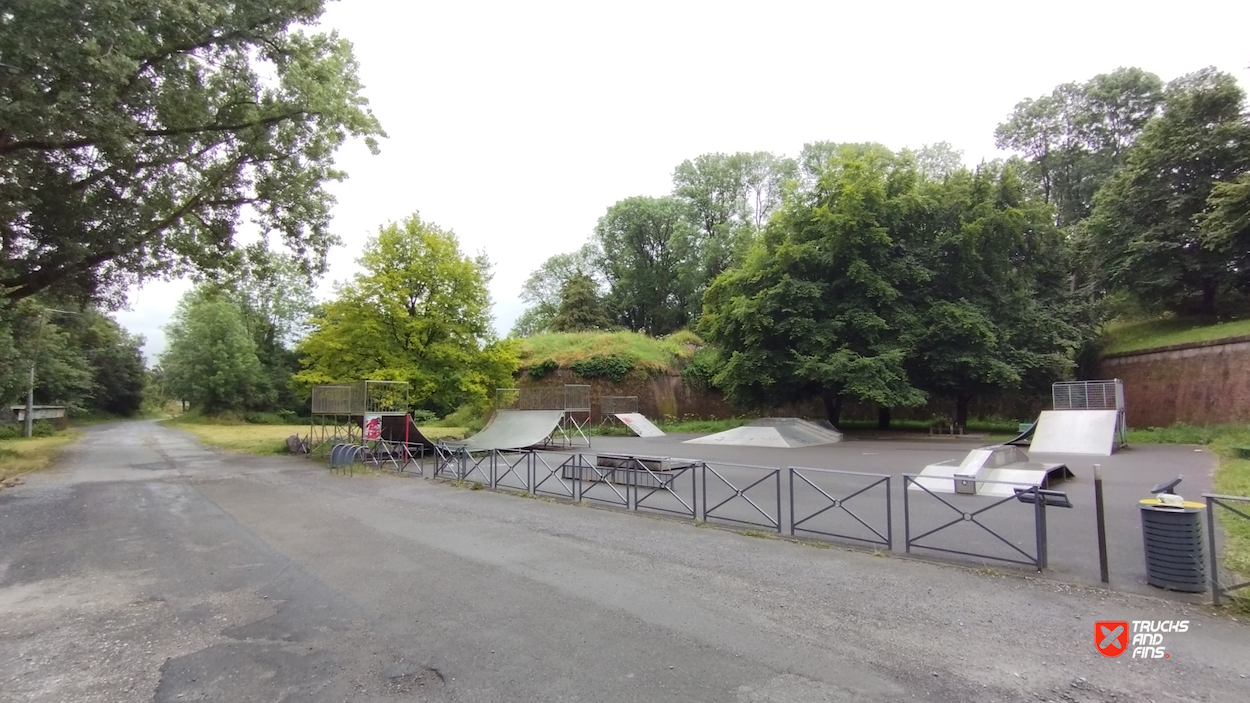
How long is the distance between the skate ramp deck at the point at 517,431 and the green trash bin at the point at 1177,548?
16078mm

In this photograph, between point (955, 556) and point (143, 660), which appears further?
point (955, 556)

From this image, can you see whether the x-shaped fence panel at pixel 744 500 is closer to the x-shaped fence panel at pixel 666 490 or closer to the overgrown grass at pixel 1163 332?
the x-shaped fence panel at pixel 666 490

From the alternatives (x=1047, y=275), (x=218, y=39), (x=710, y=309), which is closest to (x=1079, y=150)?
(x=1047, y=275)

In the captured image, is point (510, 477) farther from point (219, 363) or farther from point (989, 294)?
point (219, 363)

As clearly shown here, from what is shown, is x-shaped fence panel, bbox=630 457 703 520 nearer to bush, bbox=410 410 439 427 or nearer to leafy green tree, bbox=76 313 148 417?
bush, bbox=410 410 439 427

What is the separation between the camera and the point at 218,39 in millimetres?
11953

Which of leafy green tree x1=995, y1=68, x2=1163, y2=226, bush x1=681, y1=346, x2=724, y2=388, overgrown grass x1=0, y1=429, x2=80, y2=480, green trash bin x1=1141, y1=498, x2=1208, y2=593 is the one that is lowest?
overgrown grass x1=0, y1=429, x2=80, y2=480

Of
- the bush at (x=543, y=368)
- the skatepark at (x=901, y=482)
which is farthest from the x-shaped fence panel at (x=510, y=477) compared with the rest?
the bush at (x=543, y=368)

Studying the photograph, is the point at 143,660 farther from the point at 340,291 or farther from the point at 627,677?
the point at 340,291

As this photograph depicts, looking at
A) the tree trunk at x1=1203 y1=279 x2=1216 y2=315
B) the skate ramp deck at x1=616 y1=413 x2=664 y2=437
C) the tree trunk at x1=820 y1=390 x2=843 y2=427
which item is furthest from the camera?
the skate ramp deck at x1=616 y1=413 x2=664 y2=437

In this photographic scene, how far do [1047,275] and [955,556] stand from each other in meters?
30.2

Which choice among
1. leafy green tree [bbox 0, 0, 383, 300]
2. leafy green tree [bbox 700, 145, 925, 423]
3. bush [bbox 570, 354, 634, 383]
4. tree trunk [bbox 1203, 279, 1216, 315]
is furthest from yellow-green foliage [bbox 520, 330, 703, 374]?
tree trunk [bbox 1203, 279, 1216, 315]

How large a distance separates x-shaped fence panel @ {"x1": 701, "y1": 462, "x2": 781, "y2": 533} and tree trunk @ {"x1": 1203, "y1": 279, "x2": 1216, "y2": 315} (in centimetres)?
2946

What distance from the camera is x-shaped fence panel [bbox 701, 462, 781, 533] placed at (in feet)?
29.0
